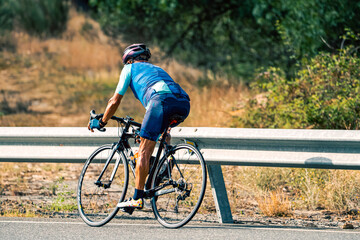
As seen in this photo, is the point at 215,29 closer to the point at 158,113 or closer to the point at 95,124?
the point at 95,124

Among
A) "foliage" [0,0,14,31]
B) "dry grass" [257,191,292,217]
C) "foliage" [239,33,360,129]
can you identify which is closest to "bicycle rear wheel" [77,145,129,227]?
"dry grass" [257,191,292,217]

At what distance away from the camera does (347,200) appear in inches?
280

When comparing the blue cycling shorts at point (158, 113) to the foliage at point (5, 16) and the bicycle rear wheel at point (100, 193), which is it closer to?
the bicycle rear wheel at point (100, 193)

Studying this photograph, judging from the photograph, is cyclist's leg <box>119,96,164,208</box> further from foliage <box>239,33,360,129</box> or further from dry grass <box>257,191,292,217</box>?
foliage <box>239,33,360,129</box>

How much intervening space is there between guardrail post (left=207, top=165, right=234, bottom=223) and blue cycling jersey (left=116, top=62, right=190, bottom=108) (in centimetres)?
87

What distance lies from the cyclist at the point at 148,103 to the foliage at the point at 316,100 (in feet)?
13.7

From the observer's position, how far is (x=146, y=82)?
624 centimetres

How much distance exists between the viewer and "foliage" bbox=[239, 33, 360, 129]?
10203mm

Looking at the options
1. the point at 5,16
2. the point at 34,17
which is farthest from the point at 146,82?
the point at 34,17

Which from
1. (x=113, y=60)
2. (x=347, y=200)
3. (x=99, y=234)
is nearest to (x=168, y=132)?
(x=99, y=234)

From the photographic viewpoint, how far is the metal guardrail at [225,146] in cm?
598

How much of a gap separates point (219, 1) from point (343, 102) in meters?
7.92

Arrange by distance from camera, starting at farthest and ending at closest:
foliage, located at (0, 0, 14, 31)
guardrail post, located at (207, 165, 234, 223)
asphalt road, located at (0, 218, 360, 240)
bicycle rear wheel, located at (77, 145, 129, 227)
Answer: foliage, located at (0, 0, 14, 31)
guardrail post, located at (207, 165, 234, 223)
bicycle rear wheel, located at (77, 145, 129, 227)
asphalt road, located at (0, 218, 360, 240)

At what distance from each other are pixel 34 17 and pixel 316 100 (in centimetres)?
1684
